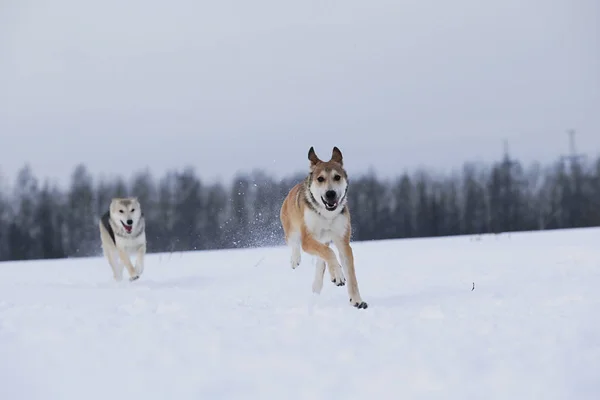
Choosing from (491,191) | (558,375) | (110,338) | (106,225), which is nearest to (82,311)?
Answer: (110,338)

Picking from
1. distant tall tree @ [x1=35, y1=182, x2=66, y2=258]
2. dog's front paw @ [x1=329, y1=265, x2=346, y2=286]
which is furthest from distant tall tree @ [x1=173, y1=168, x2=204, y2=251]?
dog's front paw @ [x1=329, y1=265, x2=346, y2=286]

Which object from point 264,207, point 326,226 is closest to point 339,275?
point 326,226

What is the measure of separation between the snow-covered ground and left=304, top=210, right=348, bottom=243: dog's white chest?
2.15 feet

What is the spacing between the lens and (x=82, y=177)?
46250 mm

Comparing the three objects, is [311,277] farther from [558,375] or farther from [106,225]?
[558,375]

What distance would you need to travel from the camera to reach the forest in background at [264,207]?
4178cm

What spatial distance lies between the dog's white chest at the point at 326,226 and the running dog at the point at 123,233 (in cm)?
449

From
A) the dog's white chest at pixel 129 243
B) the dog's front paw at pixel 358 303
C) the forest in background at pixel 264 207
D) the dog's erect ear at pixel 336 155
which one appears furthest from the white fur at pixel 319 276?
the forest in background at pixel 264 207

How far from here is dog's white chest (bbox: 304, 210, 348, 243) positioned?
246 inches

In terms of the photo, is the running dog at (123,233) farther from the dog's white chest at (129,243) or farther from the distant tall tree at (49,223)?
the distant tall tree at (49,223)

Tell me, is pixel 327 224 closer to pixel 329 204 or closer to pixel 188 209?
pixel 329 204

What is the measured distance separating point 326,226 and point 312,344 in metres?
2.41

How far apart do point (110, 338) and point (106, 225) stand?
7.15 m

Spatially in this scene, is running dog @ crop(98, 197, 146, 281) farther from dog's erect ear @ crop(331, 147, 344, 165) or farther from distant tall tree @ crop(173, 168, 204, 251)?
distant tall tree @ crop(173, 168, 204, 251)
